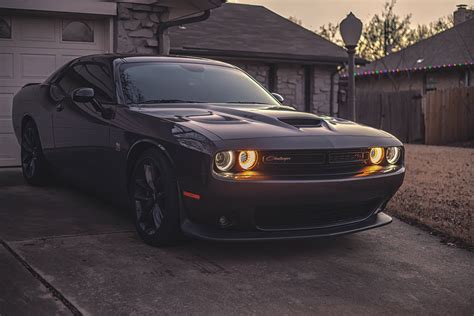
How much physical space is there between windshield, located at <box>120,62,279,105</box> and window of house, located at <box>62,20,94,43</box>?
4109 mm

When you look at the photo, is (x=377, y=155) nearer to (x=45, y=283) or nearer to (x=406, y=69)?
(x=45, y=283)

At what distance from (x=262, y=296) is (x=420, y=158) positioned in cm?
1014

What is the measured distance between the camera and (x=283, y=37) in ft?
58.7

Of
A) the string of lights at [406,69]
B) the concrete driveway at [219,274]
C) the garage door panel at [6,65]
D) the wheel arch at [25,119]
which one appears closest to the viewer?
the concrete driveway at [219,274]

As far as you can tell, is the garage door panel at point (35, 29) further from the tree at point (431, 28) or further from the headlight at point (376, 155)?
the tree at point (431, 28)

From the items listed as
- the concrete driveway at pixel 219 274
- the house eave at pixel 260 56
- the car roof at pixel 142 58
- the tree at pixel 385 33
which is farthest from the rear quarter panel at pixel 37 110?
the tree at pixel 385 33

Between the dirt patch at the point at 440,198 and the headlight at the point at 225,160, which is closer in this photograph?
the headlight at the point at 225,160

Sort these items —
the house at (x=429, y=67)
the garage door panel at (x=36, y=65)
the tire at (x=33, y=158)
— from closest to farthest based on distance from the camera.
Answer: the tire at (x=33, y=158), the garage door panel at (x=36, y=65), the house at (x=429, y=67)

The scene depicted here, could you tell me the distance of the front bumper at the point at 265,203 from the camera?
4250 mm

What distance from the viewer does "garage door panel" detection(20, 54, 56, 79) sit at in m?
9.34

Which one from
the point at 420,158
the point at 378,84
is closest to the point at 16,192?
the point at 420,158

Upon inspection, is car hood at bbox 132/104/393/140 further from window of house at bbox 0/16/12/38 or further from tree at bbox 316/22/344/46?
tree at bbox 316/22/344/46

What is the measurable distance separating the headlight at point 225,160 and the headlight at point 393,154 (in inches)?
53.9

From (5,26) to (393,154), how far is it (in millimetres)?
6414
